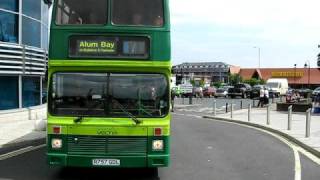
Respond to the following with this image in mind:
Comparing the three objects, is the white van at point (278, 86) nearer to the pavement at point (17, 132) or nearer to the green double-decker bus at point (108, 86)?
the pavement at point (17, 132)

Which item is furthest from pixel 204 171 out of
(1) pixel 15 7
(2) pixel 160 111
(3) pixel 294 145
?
(1) pixel 15 7

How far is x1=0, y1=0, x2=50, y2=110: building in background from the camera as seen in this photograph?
23.6 metres

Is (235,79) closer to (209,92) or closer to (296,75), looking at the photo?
(296,75)

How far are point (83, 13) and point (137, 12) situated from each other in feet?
3.27

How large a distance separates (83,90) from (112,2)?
1.71 metres

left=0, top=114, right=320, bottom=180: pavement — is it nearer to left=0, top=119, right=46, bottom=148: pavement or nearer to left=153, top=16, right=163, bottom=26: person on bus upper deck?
left=0, top=119, right=46, bottom=148: pavement

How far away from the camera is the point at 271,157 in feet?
47.8

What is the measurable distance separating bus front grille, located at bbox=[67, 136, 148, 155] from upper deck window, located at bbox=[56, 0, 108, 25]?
2.12 meters

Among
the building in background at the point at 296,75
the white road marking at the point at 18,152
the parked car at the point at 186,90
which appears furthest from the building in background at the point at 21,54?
the building in background at the point at 296,75

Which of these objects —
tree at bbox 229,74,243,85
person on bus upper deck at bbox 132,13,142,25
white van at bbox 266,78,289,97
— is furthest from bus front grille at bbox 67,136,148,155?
tree at bbox 229,74,243,85

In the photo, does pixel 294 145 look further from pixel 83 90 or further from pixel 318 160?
pixel 83 90

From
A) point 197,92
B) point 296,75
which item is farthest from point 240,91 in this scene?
point 296,75

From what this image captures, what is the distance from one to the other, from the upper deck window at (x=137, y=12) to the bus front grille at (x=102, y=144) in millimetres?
2122

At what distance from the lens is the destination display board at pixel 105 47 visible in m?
10.5
